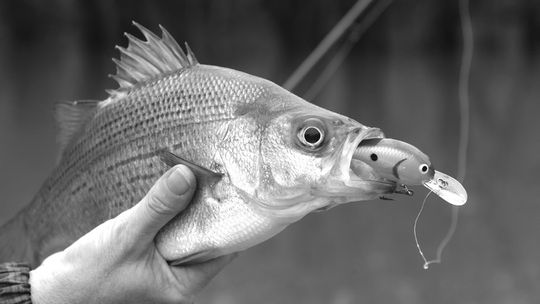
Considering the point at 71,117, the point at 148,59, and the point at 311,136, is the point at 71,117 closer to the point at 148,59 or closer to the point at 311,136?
the point at 148,59

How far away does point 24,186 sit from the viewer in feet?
33.0

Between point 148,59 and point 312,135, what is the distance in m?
0.73

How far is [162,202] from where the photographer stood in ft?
6.74

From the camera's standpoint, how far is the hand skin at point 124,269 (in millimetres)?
2100

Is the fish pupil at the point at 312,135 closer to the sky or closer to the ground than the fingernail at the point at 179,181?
closer to the sky

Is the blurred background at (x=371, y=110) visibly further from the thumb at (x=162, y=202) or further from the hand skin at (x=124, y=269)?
the thumb at (x=162, y=202)

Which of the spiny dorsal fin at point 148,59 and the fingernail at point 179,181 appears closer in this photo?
the fingernail at point 179,181

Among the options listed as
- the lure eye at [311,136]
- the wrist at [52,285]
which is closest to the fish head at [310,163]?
the lure eye at [311,136]

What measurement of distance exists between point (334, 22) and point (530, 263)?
15.3 m

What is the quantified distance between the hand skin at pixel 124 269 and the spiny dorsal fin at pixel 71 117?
1.68 ft

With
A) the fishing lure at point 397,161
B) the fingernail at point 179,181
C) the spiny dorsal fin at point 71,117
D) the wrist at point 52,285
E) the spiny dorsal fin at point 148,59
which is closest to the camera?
the fishing lure at point 397,161

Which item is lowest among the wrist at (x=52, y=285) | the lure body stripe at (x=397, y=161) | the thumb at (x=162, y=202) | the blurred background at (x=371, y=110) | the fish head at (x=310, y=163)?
the wrist at (x=52, y=285)

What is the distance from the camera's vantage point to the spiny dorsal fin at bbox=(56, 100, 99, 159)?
258cm

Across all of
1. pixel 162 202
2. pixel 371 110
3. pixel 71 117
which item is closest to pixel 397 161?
pixel 162 202
